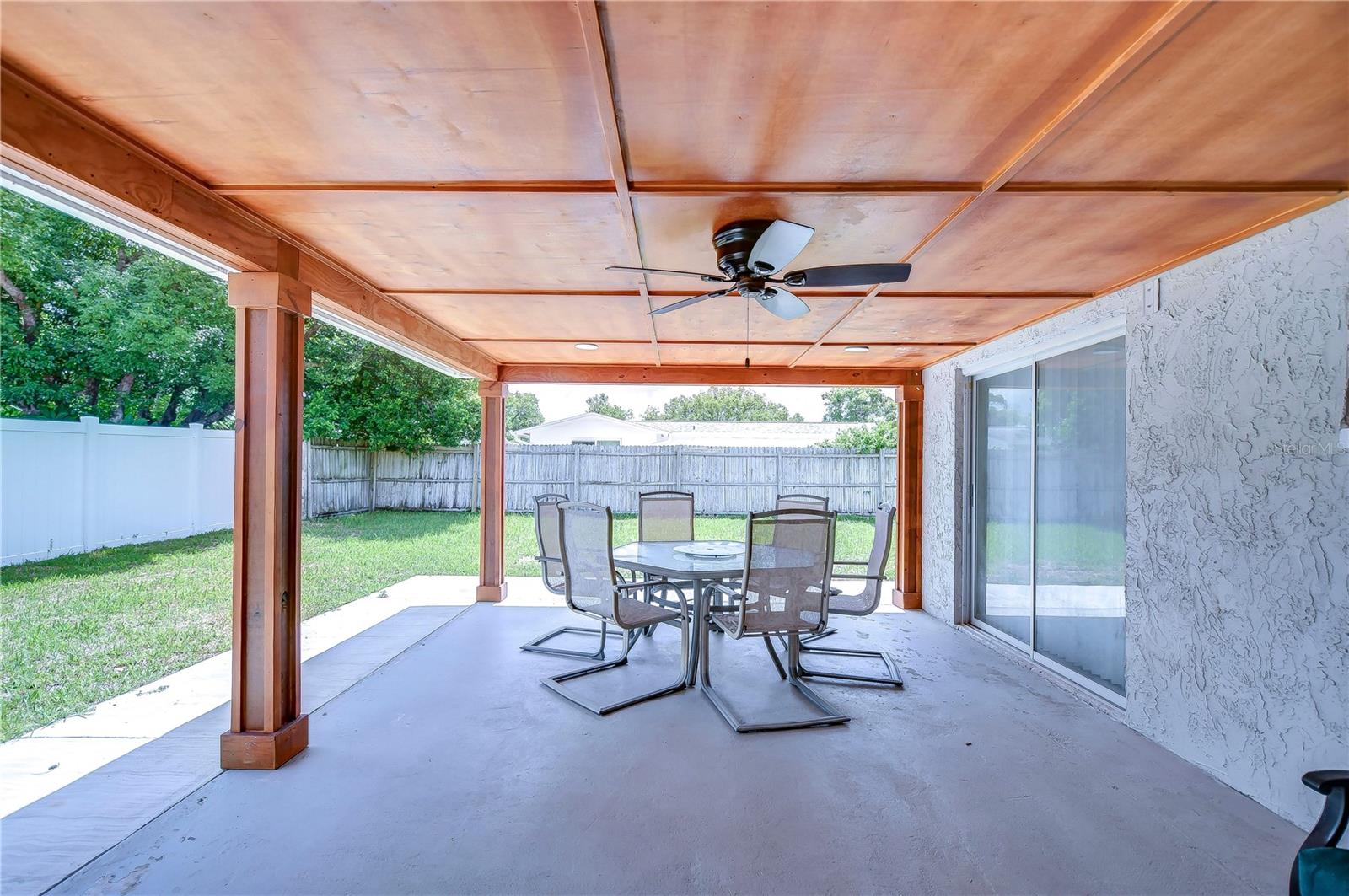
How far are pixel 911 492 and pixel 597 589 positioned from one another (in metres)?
3.51

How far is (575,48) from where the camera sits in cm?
133

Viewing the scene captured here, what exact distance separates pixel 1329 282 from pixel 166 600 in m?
7.30

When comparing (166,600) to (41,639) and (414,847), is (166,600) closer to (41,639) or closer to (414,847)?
(41,639)

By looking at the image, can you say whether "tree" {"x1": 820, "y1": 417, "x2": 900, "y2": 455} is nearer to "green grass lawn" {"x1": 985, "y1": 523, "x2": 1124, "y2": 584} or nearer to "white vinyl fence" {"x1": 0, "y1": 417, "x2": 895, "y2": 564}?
"white vinyl fence" {"x1": 0, "y1": 417, "x2": 895, "y2": 564}

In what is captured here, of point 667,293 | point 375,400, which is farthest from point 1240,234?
point 375,400

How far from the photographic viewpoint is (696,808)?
7.47 feet

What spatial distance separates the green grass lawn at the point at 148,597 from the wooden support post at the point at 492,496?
1.27m

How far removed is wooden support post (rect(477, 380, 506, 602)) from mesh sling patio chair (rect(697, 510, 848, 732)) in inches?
118

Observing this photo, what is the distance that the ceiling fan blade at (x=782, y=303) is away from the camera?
2573 millimetres

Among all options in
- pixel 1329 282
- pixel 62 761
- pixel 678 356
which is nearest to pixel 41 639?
pixel 62 761

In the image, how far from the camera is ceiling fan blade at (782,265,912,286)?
7.52ft

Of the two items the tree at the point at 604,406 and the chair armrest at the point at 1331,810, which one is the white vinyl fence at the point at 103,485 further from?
the tree at the point at 604,406

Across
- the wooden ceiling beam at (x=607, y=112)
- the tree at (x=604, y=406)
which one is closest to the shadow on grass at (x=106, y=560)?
the wooden ceiling beam at (x=607, y=112)

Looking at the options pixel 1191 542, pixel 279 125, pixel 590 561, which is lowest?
pixel 590 561
